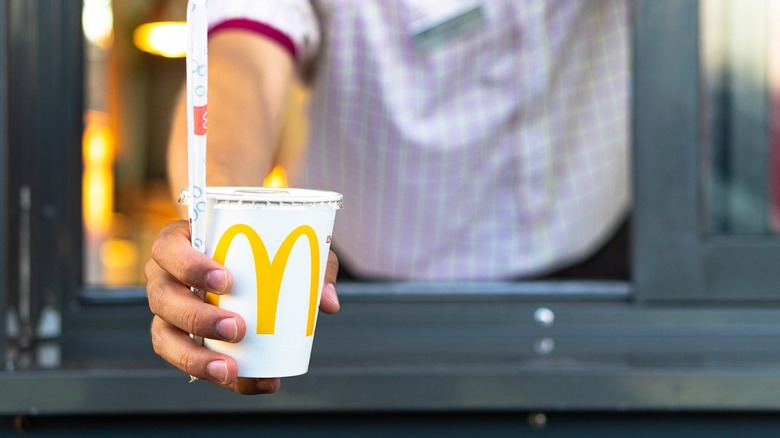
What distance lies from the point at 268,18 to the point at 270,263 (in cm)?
93

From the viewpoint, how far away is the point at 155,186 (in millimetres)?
6180

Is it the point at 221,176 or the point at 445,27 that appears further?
the point at 445,27

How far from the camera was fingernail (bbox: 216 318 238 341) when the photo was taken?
2.56 ft

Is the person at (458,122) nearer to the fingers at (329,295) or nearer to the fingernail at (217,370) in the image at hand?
the fingers at (329,295)

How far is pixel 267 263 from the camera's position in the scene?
0.80m

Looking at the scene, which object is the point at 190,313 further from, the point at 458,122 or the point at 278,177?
the point at 278,177

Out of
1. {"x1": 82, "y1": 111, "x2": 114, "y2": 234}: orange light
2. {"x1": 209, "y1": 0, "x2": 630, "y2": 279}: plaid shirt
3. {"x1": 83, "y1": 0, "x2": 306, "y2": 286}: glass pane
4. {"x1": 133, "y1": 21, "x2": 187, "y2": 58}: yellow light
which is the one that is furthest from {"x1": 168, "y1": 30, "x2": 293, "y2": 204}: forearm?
{"x1": 82, "y1": 111, "x2": 114, "y2": 234}: orange light

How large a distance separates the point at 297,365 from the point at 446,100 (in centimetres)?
117

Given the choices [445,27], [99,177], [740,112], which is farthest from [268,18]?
[99,177]

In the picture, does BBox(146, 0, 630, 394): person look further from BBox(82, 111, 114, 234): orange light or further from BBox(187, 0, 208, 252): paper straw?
BBox(82, 111, 114, 234): orange light

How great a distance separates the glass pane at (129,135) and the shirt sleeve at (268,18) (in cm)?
263

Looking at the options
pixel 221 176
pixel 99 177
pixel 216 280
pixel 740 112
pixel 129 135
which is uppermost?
pixel 129 135

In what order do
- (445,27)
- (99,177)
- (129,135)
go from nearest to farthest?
(445,27)
(99,177)
(129,135)

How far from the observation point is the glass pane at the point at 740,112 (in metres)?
1.55
